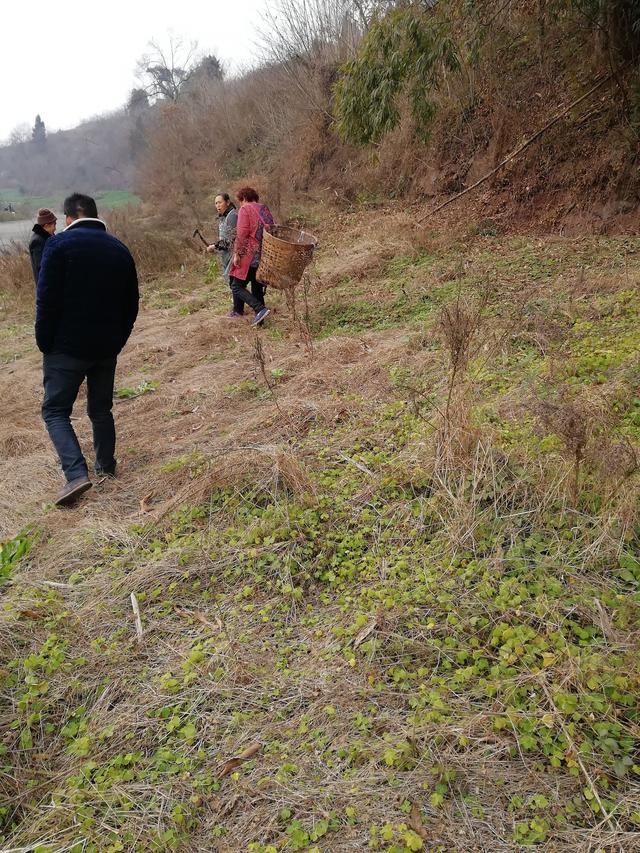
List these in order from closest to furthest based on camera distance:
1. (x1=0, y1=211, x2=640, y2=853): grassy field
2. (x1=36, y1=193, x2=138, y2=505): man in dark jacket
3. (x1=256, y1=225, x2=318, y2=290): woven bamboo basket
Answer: (x1=0, y1=211, x2=640, y2=853): grassy field → (x1=36, y1=193, x2=138, y2=505): man in dark jacket → (x1=256, y1=225, x2=318, y2=290): woven bamboo basket

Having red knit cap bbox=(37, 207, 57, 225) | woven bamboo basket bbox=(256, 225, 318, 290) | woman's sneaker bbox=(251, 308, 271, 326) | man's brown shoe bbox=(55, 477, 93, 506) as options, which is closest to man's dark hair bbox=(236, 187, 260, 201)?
woven bamboo basket bbox=(256, 225, 318, 290)

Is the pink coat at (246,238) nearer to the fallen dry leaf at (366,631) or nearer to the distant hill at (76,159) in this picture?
the fallen dry leaf at (366,631)

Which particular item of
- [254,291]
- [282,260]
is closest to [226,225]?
[254,291]

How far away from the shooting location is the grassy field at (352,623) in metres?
1.84

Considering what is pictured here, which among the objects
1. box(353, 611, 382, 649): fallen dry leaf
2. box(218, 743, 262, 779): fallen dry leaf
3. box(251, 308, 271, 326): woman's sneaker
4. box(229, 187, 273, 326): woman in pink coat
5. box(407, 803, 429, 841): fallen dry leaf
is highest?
box(229, 187, 273, 326): woman in pink coat

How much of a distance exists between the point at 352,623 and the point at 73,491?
2.08 meters

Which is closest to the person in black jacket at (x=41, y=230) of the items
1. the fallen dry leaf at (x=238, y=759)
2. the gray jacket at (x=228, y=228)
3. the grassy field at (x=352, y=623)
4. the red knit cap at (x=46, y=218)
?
the red knit cap at (x=46, y=218)

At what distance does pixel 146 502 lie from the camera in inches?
145

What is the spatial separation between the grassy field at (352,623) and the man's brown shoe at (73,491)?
87 mm

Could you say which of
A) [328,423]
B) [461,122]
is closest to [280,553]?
[328,423]

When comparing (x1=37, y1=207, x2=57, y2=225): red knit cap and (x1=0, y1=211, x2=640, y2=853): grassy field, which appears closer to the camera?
(x1=0, y1=211, x2=640, y2=853): grassy field

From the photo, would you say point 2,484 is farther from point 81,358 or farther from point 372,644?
point 372,644

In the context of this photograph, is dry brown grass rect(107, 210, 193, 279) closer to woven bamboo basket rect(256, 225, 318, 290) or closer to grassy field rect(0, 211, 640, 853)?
woven bamboo basket rect(256, 225, 318, 290)

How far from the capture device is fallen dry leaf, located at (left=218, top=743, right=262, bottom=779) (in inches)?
79.0
